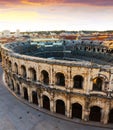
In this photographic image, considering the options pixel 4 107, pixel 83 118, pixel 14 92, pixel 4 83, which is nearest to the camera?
pixel 83 118

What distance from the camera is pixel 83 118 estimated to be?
28.4 metres

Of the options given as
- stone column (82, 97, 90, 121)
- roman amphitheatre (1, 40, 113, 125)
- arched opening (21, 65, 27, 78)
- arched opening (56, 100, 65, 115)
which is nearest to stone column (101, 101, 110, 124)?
roman amphitheatre (1, 40, 113, 125)

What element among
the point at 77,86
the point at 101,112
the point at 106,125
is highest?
the point at 77,86

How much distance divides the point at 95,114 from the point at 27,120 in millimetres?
12811

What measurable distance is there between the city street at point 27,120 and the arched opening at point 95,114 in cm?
227

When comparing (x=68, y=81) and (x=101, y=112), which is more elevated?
(x=68, y=81)

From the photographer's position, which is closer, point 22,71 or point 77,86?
point 77,86

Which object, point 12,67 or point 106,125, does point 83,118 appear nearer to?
point 106,125

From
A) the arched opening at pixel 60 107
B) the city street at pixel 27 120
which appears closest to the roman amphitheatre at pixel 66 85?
the arched opening at pixel 60 107

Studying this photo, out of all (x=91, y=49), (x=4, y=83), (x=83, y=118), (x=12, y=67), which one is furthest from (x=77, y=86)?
(x=91, y=49)

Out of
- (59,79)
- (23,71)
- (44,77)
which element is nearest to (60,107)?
(59,79)

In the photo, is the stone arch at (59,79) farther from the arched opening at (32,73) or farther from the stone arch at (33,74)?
the arched opening at (32,73)

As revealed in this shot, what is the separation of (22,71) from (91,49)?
3449 centimetres

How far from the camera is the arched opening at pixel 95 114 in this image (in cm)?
2880
